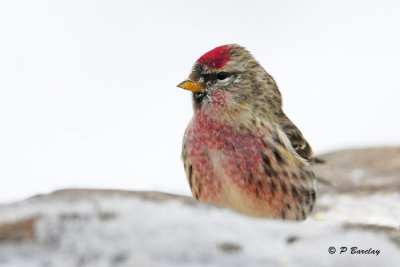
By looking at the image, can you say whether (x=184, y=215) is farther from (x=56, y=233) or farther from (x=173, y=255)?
(x=56, y=233)

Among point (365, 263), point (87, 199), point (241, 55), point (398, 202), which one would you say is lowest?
point (398, 202)

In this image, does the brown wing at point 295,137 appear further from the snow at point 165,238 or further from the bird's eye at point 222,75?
the snow at point 165,238

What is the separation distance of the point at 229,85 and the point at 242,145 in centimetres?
35

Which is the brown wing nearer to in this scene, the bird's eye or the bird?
the bird

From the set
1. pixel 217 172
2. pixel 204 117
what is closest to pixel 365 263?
pixel 217 172

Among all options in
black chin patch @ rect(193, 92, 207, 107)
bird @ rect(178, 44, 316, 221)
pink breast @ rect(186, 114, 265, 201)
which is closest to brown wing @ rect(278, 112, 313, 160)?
bird @ rect(178, 44, 316, 221)

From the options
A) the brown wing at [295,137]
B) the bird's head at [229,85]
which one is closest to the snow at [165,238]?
the bird's head at [229,85]

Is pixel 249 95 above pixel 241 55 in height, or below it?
below

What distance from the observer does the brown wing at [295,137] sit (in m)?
3.17

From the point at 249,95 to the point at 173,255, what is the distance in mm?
1667

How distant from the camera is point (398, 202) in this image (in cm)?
385

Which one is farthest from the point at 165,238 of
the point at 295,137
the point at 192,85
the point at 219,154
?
the point at 295,137

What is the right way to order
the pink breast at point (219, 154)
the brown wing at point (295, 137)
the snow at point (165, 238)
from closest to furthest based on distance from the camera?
the snow at point (165, 238) < the pink breast at point (219, 154) < the brown wing at point (295, 137)

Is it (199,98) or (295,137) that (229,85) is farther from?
(295,137)
